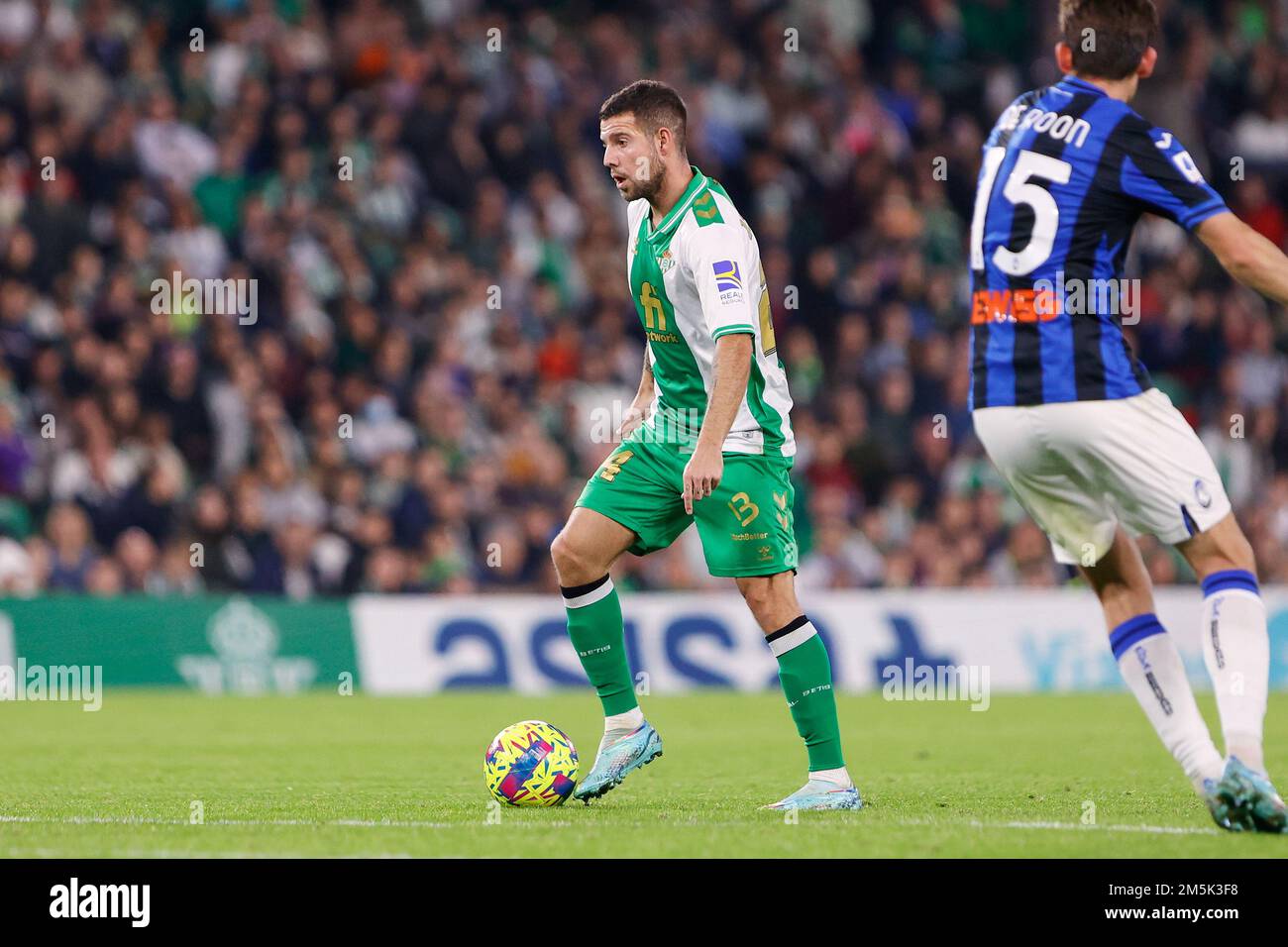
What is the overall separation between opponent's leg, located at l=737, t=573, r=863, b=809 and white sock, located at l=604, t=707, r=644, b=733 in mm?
628

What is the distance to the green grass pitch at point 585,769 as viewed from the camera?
5641mm

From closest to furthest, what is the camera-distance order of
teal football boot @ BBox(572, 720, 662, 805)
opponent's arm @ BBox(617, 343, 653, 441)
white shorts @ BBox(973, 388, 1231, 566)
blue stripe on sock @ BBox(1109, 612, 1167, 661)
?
white shorts @ BBox(973, 388, 1231, 566)
blue stripe on sock @ BBox(1109, 612, 1167, 661)
teal football boot @ BBox(572, 720, 662, 805)
opponent's arm @ BBox(617, 343, 653, 441)

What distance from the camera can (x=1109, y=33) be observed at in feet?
19.6

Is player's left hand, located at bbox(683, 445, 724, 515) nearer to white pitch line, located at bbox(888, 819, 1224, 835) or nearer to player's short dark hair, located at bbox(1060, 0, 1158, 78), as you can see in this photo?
white pitch line, located at bbox(888, 819, 1224, 835)

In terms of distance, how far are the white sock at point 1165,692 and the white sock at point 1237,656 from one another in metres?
0.11

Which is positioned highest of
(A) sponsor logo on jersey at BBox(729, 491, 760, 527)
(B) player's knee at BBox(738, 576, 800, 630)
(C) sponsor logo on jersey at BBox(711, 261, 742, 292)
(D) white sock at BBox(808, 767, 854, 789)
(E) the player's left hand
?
(C) sponsor logo on jersey at BBox(711, 261, 742, 292)

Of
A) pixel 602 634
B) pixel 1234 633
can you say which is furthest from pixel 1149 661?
pixel 602 634

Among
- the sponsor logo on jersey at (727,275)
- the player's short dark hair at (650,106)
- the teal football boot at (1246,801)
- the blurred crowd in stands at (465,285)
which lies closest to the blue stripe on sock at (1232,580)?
the teal football boot at (1246,801)

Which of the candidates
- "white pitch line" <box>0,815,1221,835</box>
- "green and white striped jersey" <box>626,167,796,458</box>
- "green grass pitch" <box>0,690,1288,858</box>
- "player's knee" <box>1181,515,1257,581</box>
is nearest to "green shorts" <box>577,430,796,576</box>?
"green and white striped jersey" <box>626,167,796,458</box>

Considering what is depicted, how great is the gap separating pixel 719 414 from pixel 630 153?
111cm

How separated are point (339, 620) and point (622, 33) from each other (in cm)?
881

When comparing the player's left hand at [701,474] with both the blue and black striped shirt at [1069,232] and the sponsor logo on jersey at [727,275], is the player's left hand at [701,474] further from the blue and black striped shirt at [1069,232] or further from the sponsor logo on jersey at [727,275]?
the blue and black striped shirt at [1069,232]

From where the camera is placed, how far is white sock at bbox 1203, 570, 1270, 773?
5652 mm
